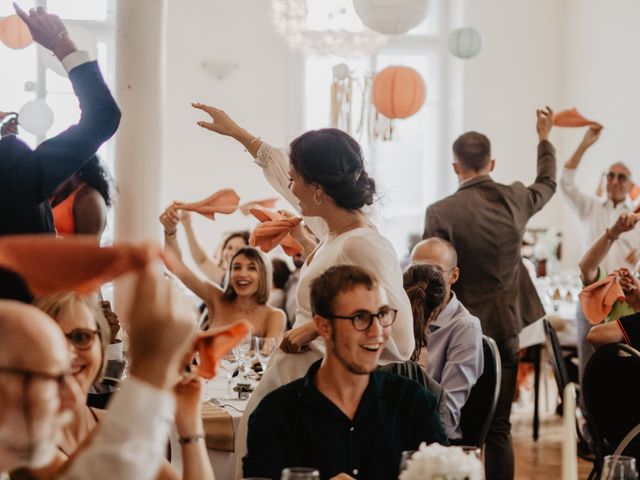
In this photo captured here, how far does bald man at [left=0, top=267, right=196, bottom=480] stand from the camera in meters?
1.25

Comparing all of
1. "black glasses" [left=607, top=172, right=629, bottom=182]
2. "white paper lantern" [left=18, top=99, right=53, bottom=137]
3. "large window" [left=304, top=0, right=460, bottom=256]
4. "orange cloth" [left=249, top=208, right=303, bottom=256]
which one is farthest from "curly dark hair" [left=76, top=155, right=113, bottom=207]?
"large window" [left=304, top=0, right=460, bottom=256]

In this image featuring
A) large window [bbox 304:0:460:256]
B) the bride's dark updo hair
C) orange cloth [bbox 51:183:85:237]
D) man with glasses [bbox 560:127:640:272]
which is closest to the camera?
the bride's dark updo hair

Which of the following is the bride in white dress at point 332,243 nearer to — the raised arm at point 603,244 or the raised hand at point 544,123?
the raised arm at point 603,244

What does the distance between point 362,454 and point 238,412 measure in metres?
1.02

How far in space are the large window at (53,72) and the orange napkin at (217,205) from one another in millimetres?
5406

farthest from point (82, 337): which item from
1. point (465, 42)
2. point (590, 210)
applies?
point (465, 42)

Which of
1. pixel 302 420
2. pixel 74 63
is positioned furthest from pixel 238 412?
Result: pixel 74 63

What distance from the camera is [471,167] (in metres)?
4.90

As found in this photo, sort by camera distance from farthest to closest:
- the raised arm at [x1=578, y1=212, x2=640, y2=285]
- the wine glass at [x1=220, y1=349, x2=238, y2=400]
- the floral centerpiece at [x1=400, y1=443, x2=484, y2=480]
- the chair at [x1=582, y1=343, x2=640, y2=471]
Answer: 1. the raised arm at [x1=578, y1=212, x2=640, y2=285]
2. the wine glass at [x1=220, y1=349, x2=238, y2=400]
3. the chair at [x1=582, y1=343, x2=640, y2=471]
4. the floral centerpiece at [x1=400, y1=443, x2=484, y2=480]

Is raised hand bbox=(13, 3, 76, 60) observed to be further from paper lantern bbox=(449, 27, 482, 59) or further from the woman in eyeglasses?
paper lantern bbox=(449, 27, 482, 59)

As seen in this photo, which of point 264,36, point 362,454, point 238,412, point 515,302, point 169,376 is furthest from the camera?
point 264,36

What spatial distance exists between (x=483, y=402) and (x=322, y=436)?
4.58 ft

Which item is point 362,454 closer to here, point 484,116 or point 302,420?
point 302,420

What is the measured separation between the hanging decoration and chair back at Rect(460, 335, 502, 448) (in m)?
5.99
